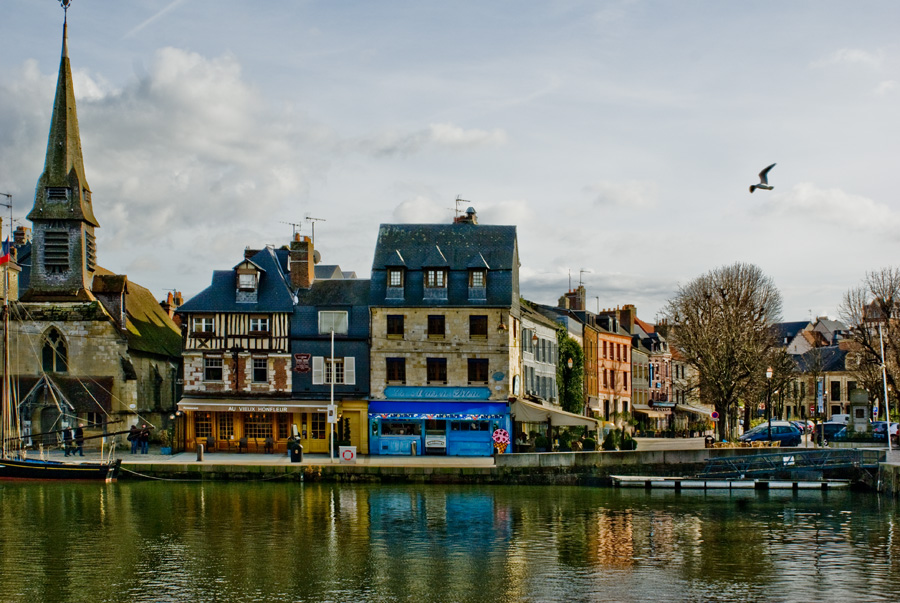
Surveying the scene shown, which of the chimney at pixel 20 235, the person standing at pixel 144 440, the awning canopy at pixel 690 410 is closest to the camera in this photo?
the person standing at pixel 144 440

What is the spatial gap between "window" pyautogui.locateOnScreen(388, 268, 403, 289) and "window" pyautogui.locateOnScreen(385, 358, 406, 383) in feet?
11.2

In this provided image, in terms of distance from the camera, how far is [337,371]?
147ft

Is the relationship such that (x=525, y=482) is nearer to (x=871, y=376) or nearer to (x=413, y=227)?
(x=413, y=227)

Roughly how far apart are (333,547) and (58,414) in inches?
1033

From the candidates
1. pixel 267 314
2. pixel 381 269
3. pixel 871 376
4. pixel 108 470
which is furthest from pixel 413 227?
pixel 871 376

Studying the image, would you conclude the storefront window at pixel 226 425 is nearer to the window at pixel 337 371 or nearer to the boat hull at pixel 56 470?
the window at pixel 337 371

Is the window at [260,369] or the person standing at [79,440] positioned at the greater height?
the window at [260,369]

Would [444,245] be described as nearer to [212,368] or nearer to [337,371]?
[337,371]

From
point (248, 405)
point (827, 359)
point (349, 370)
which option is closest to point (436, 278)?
point (349, 370)

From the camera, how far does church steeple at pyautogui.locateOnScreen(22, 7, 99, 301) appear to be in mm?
46094

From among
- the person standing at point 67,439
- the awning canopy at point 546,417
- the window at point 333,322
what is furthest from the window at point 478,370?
the person standing at point 67,439

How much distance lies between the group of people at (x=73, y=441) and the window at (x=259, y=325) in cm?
854

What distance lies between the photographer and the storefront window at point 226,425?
147ft

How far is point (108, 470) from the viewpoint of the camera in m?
37.6
